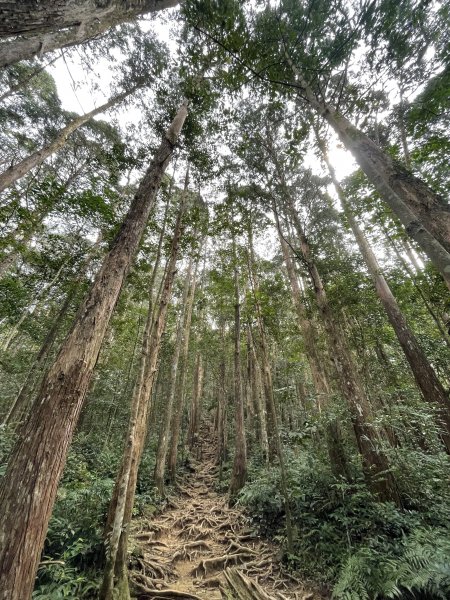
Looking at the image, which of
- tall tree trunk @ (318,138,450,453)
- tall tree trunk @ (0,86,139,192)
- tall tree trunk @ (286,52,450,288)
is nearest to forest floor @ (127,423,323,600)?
tall tree trunk @ (318,138,450,453)

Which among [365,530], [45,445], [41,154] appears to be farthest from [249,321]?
[41,154]

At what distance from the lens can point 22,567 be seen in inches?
73.9

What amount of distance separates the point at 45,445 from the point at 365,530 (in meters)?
5.52

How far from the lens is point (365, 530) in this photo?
4.31 meters

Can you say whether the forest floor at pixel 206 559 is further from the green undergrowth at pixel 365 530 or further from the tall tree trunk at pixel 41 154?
the tall tree trunk at pixel 41 154

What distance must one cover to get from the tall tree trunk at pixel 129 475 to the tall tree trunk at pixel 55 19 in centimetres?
423

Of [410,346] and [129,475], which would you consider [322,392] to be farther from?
[129,475]

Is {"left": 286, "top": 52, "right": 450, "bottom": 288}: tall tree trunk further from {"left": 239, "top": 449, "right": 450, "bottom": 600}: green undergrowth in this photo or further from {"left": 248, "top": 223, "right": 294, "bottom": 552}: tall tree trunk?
{"left": 248, "top": 223, "right": 294, "bottom": 552}: tall tree trunk

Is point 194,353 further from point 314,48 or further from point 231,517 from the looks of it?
point 314,48

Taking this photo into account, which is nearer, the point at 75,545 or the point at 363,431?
the point at 75,545

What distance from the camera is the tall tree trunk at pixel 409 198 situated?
8.99 ft

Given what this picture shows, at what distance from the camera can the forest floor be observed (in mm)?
3893

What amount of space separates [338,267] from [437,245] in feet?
24.7

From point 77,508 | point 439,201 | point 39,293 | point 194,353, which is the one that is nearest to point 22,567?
point 77,508
